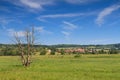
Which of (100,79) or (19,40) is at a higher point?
(19,40)

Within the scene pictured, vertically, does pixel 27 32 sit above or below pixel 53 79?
above

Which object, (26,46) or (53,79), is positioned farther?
(26,46)

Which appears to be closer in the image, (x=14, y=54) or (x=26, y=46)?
(x=26, y=46)

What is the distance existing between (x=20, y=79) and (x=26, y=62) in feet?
97.5

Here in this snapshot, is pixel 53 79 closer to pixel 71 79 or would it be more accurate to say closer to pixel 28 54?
pixel 71 79

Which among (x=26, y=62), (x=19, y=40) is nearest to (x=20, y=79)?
(x=26, y=62)

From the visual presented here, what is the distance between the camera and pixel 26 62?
5441 centimetres

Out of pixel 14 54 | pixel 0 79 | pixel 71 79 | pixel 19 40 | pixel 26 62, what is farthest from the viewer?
pixel 14 54

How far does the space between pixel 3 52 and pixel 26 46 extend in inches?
2909

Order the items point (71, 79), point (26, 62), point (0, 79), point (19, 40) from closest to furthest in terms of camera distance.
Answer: point (0, 79) < point (71, 79) < point (26, 62) < point (19, 40)

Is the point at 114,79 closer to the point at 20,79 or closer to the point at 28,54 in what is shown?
the point at 20,79

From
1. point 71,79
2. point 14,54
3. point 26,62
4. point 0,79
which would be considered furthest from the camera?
point 14,54

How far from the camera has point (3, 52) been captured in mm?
131375

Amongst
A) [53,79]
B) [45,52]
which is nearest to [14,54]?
[45,52]
